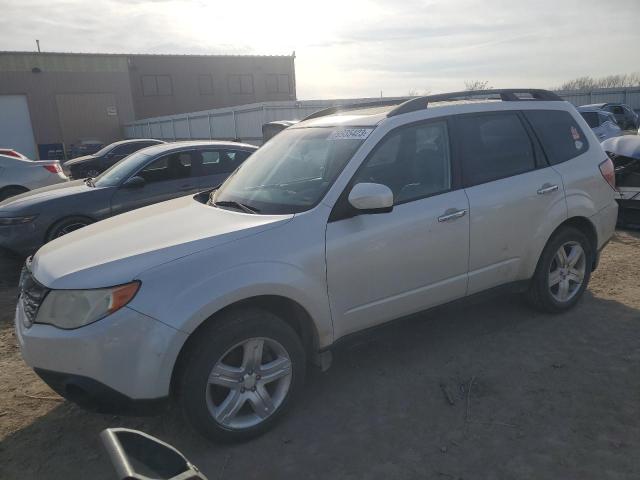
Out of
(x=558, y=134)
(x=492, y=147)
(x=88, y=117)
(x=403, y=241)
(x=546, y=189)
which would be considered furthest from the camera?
(x=88, y=117)

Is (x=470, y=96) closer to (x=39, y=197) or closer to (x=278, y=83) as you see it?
(x=39, y=197)

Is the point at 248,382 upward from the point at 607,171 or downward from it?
downward

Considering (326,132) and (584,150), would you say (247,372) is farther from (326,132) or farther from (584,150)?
(584,150)

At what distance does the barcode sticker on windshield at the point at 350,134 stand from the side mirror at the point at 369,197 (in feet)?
1.67

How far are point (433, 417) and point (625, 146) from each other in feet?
19.9

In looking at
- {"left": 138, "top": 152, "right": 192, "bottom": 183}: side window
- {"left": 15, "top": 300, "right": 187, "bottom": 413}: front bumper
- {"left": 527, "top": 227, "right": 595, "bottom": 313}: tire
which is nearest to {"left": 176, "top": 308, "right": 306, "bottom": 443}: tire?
{"left": 15, "top": 300, "right": 187, "bottom": 413}: front bumper

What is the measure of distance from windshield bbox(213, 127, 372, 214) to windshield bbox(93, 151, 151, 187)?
3582mm

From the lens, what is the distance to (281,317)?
3.15m

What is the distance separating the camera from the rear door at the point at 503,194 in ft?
12.4

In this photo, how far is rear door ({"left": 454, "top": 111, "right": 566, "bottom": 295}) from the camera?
3.78m

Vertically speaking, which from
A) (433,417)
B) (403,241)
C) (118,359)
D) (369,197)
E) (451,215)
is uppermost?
(369,197)

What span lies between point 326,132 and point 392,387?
1.90 m

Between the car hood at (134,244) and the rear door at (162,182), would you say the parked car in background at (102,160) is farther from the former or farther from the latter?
the car hood at (134,244)

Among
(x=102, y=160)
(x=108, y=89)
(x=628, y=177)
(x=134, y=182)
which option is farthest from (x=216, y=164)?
(x=108, y=89)
